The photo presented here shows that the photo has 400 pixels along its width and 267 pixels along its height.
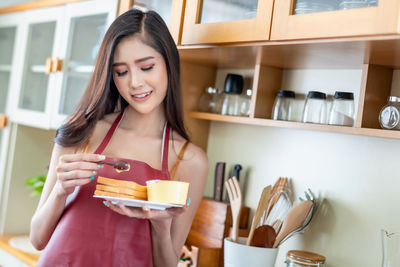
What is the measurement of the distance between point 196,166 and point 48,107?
3.72 feet

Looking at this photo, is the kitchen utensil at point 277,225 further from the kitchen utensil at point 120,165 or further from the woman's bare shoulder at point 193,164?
the kitchen utensil at point 120,165

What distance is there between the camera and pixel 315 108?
1.63 m

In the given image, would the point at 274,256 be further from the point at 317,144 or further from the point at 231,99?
the point at 231,99

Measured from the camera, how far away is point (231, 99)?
6.31 ft

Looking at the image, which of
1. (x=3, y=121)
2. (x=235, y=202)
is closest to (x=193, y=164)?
(x=235, y=202)

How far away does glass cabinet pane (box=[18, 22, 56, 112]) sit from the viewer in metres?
2.63

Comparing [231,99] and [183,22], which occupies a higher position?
[183,22]

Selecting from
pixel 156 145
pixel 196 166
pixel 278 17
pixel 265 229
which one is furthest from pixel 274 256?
pixel 278 17

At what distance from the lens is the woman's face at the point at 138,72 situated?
1445 mm

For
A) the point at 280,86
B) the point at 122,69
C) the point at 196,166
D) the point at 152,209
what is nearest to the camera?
the point at 152,209

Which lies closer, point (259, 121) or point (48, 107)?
point (259, 121)

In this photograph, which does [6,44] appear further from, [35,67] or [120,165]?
[120,165]

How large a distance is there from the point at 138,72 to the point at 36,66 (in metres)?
1.46

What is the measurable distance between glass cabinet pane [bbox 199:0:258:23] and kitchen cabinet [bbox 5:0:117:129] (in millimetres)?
521
